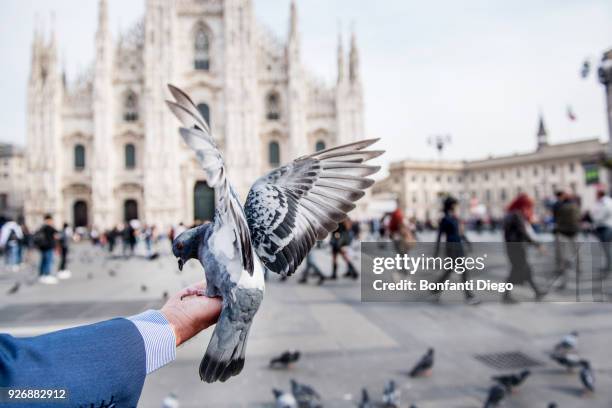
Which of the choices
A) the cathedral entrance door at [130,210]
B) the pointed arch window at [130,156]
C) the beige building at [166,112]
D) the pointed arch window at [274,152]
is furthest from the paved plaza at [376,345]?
the pointed arch window at [274,152]

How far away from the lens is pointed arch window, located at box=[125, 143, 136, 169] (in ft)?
95.9

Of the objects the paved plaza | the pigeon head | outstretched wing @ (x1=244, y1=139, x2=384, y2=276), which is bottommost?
A: the paved plaza

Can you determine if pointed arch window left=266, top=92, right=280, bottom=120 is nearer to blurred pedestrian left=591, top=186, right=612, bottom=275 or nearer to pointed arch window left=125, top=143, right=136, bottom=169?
pointed arch window left=125, top=143, right=136, bottom=169

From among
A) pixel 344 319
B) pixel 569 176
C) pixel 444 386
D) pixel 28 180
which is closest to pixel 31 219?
pixel 28 180

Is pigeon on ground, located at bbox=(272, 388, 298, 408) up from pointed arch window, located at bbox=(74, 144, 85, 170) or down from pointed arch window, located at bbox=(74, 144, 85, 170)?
down

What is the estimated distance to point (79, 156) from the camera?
28.8 metres

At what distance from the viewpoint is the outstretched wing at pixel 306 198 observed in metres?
→ 1.15

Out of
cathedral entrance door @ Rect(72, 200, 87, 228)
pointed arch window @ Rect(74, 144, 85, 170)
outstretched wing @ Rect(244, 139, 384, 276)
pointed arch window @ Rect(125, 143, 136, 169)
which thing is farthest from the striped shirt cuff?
pointed arch window @ Rect(74, 144, 85, 170)

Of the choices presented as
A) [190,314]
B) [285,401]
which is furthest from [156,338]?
[285,401]

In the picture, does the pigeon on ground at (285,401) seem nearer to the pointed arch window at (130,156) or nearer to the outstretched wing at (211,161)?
the outstretched wing at (211,161)

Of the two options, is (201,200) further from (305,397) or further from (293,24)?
(305,397)

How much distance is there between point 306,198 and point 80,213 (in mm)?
31595

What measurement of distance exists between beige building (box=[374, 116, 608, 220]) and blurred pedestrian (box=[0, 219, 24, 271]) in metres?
40.9

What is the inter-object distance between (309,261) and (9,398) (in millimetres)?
6959
